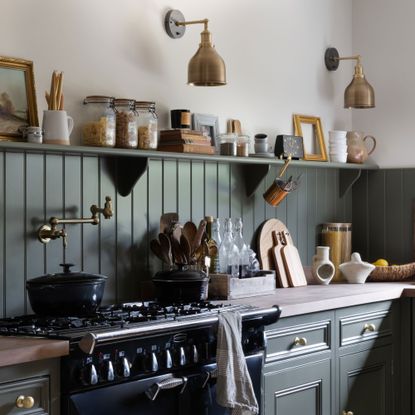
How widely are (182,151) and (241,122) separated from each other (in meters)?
0.66

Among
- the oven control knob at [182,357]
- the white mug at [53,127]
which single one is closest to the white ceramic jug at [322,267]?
the oven control knob at [182,357]

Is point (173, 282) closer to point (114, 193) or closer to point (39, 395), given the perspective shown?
point (114, 193)

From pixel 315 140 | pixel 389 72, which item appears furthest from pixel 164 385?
pixel 389 72

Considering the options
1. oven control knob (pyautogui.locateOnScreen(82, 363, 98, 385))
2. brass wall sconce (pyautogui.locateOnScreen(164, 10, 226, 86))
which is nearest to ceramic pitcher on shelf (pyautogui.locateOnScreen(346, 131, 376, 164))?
brass wall sconce (pyautogui.locateOnScreen(164, 10, 226, 86))

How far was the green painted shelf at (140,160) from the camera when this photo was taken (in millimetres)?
3041

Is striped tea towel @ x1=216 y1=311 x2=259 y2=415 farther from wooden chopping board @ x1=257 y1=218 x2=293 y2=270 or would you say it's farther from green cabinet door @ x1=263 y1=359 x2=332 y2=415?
wooden chopping board @ x1=257 y1=218 x2=293 y2=270

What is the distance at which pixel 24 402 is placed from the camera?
92.7 inches

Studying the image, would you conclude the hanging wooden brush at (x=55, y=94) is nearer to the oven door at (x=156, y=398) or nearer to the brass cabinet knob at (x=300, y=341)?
the oven door at (x=156, y=398)

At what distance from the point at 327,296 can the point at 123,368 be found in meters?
1.32

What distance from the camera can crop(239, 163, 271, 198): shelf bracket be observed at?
408 centimetres

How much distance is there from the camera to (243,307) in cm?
318

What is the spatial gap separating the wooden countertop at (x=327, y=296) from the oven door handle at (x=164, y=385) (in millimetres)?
594

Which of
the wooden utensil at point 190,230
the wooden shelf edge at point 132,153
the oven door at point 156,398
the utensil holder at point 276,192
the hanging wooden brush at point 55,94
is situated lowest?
the oven door at point 156,398

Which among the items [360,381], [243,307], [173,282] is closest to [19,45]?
[173,282]
